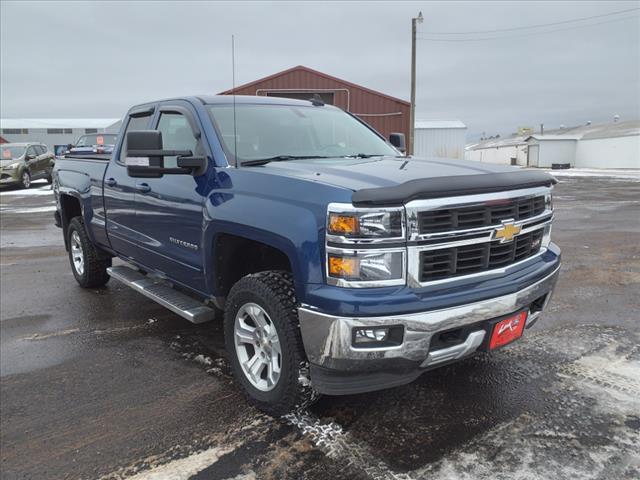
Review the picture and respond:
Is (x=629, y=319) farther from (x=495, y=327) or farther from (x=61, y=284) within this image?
(x=61, y=284)

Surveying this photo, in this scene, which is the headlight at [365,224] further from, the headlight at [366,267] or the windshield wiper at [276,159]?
the windshield wiper at [276,159]

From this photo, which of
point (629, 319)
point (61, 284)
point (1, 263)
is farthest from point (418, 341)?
point (1, 263)

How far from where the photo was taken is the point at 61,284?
21.0 ft

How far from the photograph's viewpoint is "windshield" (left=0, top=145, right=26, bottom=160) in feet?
65.5

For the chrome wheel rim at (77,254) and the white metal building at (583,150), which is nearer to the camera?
the chrome wheel rim at (77,254)

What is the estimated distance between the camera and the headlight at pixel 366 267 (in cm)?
253

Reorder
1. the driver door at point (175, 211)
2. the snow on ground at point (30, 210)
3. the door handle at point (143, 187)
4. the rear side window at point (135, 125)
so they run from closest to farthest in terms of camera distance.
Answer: the driver door at point (175, 211) → the door handle at point (143, 187) → the rear side window at point (135, 125) → the snow on ground at point (30, 210)

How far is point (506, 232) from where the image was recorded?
2.92 meters

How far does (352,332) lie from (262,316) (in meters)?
0.77

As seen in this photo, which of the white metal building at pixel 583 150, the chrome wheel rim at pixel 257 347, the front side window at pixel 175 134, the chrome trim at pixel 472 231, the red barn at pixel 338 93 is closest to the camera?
the chrome trim at pixel 472 231

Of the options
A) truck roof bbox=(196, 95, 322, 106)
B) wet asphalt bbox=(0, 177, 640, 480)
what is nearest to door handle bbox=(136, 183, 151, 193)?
truck roof bbox=(196, 95, 322, 106)

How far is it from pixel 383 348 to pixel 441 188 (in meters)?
0.85

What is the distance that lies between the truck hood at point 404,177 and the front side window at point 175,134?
88 centimetres

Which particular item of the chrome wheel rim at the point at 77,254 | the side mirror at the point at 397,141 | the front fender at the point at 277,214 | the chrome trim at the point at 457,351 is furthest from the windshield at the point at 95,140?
the chrome trim at the point at 457,351
